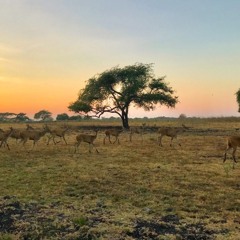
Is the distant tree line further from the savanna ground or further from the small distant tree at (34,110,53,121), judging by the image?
the savanna ground

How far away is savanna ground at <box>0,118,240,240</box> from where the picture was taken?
26.2 ft

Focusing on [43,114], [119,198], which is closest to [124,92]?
[119,198]

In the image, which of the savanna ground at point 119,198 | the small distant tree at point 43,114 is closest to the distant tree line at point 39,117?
the small distant tree at point 43,114

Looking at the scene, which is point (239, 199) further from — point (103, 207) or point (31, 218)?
point (31, 218)

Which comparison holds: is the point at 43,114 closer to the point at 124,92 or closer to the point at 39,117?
the point at 39,117

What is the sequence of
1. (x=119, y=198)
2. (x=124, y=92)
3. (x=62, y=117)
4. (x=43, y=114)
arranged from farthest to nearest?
(x=43, y=114) → (x=62, y=117) → (x=124, y=92) → (x=119, y=198)

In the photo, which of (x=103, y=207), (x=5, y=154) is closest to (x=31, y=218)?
(x=103, y=207)

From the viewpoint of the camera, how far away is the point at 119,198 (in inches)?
420

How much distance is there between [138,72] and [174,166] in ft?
109

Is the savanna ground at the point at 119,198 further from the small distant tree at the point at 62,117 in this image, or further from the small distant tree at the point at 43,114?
the small distant tree at the point at 43,114

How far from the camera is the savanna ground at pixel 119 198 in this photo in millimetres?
7984

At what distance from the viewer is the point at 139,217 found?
8852 millimetres

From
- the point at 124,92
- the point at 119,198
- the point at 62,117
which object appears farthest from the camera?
the point at 62,117

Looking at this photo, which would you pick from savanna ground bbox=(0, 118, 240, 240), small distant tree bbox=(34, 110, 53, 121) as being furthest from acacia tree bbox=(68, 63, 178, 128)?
small distant tree bbox=(34, 110, 53, 121)
